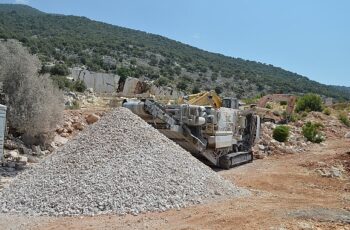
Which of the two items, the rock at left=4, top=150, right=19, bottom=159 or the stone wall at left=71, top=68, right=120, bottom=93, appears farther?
the stone wall at left=71, top=68, right=120, bottom=93

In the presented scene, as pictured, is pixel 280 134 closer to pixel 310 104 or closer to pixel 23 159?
pixel 23 159

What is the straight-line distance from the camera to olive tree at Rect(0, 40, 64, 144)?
46.7 feet

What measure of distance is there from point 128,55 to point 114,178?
47.2 m

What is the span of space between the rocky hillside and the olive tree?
2689cm

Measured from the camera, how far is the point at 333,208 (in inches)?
385

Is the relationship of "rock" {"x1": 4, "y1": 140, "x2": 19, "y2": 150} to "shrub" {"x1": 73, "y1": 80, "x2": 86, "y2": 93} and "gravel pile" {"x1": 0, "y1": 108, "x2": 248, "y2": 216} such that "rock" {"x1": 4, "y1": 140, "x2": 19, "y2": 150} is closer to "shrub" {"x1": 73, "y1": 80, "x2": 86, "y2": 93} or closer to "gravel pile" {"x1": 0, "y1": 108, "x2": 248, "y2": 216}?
"gravel pile" {"x1": 0, "y1": 108, "x2": 248, "y2": 216}

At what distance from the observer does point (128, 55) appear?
5528 cm

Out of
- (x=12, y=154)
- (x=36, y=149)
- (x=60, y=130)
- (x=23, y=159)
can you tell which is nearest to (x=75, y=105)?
(x=60, y=130)

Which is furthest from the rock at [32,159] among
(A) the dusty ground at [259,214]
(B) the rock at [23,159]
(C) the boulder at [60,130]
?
(A) the dusty ground at [259,214]

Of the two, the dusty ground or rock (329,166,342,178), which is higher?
the dusty ground

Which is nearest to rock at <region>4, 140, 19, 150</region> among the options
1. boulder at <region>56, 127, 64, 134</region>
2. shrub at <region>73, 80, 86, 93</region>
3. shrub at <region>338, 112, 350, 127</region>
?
boulder at <region>56, 127, 64, 134</region>

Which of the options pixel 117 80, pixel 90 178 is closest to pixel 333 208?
pixel 90 178

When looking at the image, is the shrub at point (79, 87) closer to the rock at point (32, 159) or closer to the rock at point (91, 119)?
the rock at point (91, 119)

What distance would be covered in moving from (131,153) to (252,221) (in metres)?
2.93
